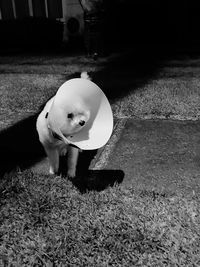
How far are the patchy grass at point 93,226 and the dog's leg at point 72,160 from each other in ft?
0.40

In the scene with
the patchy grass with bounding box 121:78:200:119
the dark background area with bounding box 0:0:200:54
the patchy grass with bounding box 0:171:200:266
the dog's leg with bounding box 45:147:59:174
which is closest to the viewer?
the patchy grass with bounding box 0:171:200:266

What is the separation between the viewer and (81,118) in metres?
2.12

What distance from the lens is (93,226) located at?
2.50m

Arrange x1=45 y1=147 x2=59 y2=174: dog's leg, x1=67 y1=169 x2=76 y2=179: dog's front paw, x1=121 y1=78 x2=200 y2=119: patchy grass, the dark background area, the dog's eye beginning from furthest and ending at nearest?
the dark background area → x1=121 y1=78 x2=200 y2=119: patchy grass → x1=67 y1=169 x2=76 y2=179: dog's front paw → x1=45 y1=147 x2=59 y2=174: dog's leg → the dog's eye

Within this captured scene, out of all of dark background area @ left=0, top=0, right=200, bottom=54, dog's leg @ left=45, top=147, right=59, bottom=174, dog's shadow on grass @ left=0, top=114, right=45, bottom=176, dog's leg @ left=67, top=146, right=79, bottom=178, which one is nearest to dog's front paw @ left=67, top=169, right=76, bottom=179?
dog's leg @ left=67, top=146, right=79, bottom=178

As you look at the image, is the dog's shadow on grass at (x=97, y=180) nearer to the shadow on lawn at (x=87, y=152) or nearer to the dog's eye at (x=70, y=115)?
the shadow on lawn at (x=87, y=152)

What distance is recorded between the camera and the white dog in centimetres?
210

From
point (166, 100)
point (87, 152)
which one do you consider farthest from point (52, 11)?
point (87, 152)

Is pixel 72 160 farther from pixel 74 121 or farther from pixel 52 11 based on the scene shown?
pixel 52 11

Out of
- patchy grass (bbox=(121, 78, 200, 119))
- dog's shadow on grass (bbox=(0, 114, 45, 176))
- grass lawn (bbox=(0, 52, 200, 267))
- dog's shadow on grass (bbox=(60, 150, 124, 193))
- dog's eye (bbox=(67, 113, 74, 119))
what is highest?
dog's eye (bbox=(67, 113, 74, 119))

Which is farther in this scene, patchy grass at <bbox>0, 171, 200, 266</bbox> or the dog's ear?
patchy grass at <bbox>0, 171, 200, 266</bbox>

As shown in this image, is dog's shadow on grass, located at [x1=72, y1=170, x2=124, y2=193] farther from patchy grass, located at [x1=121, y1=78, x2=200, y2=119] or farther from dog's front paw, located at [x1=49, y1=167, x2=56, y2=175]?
patchy grass, located at [x1=121, y1=78, x2=200, y2=119]

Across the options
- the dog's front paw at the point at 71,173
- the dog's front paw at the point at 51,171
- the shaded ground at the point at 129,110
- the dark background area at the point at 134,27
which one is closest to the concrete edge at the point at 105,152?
the shaded ground at the point at 129,110

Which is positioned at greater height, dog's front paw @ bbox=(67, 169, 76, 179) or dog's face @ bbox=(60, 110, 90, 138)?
dog's face @ bbox=(60, 110, 90, 138)
